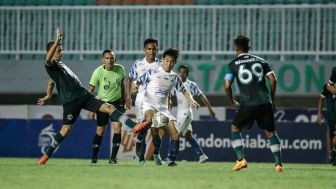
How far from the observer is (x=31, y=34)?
2420cm

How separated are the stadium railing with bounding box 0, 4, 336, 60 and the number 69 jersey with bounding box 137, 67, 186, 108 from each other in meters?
8.16

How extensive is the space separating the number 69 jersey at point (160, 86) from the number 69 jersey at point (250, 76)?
74.7 inches

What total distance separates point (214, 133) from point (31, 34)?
6.34 meters

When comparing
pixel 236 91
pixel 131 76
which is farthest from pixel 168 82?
pixel 236 91

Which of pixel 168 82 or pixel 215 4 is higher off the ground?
pixel 215 4

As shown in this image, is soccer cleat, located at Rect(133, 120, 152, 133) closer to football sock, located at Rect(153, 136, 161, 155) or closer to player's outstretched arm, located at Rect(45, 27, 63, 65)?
player's outstretched arm, located at Rect(45, 27, 63, 65)

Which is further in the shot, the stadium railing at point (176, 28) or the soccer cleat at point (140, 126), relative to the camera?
the stadium railing at point (176, 28)

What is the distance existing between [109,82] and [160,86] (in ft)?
4.96

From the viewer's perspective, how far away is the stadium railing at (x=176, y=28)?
23031 millimetres

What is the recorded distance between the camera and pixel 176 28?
23.5m

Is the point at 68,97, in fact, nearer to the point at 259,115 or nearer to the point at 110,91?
the point at 110,91

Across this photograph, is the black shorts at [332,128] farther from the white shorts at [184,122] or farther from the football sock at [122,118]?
the football sock at [122,118]

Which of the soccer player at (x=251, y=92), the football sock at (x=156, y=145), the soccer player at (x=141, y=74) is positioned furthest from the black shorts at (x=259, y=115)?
the football sock at (x=156, y=145)

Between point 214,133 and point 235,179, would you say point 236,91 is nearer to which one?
point 214,133
